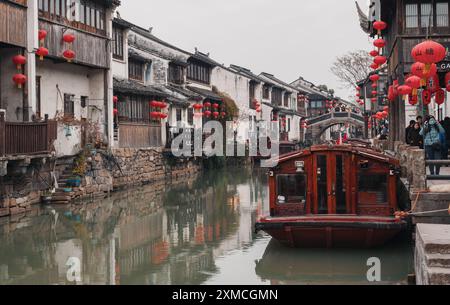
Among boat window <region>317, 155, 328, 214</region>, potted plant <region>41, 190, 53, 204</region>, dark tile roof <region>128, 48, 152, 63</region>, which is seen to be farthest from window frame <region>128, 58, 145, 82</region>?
boat window <region>317, 155, 328, 214</region>

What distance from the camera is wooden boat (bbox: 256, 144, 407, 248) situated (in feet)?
46.4

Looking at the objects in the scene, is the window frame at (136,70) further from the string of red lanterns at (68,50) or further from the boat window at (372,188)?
the boat window at (372,188)

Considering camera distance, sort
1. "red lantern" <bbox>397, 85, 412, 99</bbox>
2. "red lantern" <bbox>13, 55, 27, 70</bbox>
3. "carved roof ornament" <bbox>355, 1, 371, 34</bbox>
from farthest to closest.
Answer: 1. "carved roof ornament" <bbox>355, 1, 371, 34</bbox>
2. "red lantern" <bbox>13, 55, 27, 70</bbox>
3. "red lantern" <bbox>397, 85, 412, 99</bbox>

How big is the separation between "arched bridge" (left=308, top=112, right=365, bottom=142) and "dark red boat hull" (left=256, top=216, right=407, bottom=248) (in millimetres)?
54115

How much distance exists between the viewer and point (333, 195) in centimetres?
1446

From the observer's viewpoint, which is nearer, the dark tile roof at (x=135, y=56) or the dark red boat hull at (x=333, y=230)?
the dark red boat hull at (x=333, y=230)

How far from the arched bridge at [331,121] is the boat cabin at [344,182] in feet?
176

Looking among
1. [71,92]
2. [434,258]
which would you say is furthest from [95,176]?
[434,258]

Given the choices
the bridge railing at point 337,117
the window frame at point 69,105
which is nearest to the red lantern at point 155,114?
the window frame at point 69,105

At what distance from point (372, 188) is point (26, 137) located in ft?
37.1

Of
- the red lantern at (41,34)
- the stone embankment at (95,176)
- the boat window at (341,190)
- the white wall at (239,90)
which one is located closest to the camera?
the boat window at (341,190)

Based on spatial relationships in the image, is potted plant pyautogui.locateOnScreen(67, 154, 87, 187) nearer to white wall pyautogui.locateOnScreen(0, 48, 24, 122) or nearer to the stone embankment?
the stone embankment

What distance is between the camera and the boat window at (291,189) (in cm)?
1484

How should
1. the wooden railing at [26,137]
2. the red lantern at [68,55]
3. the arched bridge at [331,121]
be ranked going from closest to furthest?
the wooden railing at [26,137]
the red lantern at [68,55]
the arched bridge at [331,121]
